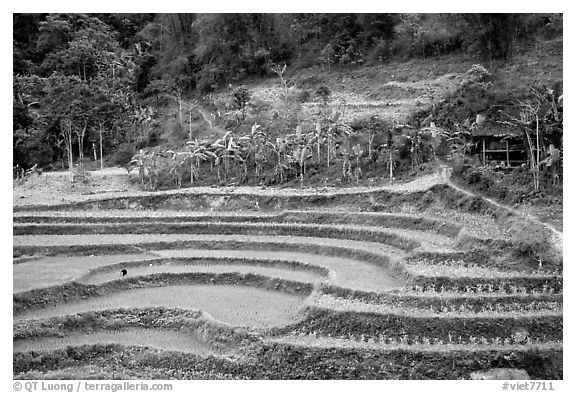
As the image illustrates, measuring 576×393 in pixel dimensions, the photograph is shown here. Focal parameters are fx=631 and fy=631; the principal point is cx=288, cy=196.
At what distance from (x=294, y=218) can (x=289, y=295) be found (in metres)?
6.00

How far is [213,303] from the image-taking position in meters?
14.8

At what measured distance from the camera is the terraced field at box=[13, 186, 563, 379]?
457 inches

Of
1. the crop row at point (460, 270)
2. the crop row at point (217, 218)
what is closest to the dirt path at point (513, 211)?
the crop row at point (460, 270)

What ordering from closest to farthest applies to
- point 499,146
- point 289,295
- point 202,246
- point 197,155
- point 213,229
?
point 289,295
point 202,246
point 213,229
point 499,146
point 197,155

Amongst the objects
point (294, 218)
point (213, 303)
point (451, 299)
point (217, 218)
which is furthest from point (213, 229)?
point (451, 299)

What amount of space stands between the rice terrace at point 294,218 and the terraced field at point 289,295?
5 centimetres

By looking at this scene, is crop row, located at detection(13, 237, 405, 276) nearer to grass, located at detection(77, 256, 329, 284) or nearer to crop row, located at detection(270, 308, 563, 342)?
grass, located at detection(77, 256, 329, 284)

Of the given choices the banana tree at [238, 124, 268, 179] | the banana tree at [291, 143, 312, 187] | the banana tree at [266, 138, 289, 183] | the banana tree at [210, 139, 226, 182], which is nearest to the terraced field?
the banana tree at [291, 143, 312, 187]

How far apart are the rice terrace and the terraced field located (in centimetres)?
5

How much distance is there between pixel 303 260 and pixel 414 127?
10201 mm

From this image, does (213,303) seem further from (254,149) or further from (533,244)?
(254,149)

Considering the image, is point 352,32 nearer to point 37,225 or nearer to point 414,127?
point 414,127

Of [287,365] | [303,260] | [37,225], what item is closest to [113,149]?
[37,225]

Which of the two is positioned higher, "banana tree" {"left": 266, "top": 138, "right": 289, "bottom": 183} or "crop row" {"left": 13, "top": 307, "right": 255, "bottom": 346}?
"banana tree" {"left": 266, "top": 138, "right": 289, "bottom": 183}
